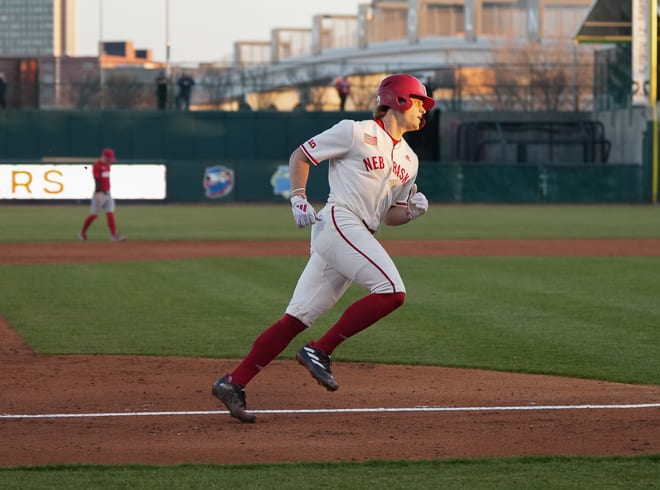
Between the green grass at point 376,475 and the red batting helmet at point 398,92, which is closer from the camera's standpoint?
the green grass at point 376,475

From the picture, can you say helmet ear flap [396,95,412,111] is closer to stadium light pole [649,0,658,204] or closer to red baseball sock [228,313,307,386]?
red baseball sock [228,313,307,386]

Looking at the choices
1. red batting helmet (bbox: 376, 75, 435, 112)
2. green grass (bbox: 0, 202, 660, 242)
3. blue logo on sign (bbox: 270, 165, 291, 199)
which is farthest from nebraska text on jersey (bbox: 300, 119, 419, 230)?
blue logo on sign (bbox: 270, 165, 291, 199)

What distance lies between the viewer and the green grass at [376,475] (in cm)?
563

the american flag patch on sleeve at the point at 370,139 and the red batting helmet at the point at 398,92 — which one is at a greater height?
the red batting helmet at the point at 398,92

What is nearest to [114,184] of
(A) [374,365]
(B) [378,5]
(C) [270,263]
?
(C) [270,263]

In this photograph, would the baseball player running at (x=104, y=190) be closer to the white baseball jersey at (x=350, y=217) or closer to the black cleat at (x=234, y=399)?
the black cleat at (x=234, y=399)

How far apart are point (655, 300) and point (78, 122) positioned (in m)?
36.8

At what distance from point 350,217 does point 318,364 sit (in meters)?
0.89

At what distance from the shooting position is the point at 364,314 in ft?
23.2

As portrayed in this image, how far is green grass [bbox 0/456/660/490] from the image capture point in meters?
5.63

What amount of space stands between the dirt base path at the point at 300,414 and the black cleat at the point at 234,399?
2.4 inches

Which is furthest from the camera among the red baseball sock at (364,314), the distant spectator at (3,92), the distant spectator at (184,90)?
the distant spectator at (184,90)

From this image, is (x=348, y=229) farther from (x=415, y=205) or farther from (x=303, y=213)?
(x=415, y=205)

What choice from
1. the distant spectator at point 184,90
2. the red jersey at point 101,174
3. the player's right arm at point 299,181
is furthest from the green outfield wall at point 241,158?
the player's right arm at point 299,181
